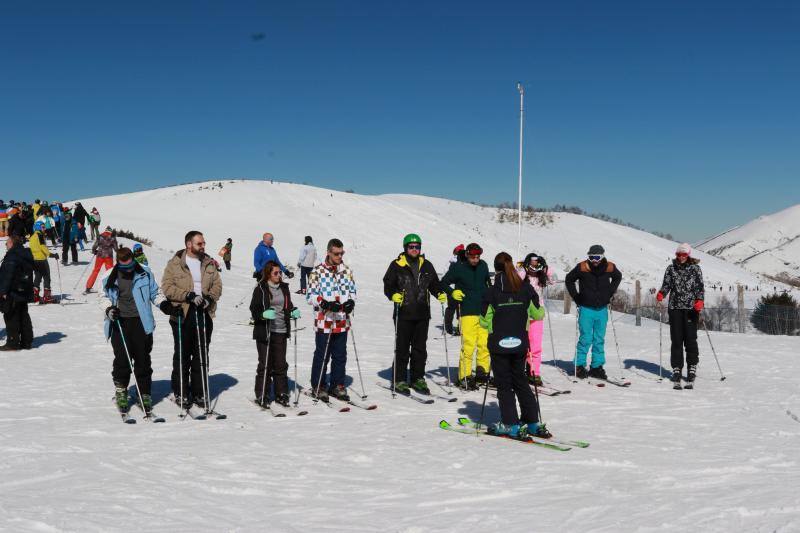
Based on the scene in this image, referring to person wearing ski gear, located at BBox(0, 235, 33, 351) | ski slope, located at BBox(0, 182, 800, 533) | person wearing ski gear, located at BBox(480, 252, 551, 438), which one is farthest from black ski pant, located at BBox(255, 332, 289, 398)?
person wearing ski gear, located at BBox(0, 235, 33, 351)

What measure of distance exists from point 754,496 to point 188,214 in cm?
5228

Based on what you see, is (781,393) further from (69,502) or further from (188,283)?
(69,502)

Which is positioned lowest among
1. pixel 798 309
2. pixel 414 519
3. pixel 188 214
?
pixel 414 519

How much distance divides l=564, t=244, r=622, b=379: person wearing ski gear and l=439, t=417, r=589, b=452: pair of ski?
3484mm

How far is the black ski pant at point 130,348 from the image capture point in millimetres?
8219

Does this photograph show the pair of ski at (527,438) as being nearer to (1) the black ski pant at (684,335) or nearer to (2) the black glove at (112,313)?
(2) the black glove at (112,313)

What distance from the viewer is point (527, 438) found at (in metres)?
7.17

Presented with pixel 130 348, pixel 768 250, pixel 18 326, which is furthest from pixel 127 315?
pixel 768 250

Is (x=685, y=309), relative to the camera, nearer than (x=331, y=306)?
No

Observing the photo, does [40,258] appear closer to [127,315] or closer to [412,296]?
[127,315]

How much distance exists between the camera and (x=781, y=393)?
10008mm

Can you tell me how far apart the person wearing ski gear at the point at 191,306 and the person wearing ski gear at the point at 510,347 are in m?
3.44

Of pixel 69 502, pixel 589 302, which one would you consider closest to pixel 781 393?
pixel 589 302

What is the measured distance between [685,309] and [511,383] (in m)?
4.94
